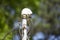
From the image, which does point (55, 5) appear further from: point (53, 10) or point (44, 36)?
point (44, 36)

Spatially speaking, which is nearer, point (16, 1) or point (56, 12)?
point (16, 1)

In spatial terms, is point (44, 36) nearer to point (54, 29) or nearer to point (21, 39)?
point (54, 29)

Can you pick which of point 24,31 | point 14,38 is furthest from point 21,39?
point 14,38

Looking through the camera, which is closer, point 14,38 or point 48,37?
point 14,38

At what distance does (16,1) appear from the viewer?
8.08 metres

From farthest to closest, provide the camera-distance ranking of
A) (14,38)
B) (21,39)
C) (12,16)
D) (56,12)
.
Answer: (56,12)
(12,16)
(14,38)
(21,39)

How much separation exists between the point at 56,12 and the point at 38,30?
1182 millimetres

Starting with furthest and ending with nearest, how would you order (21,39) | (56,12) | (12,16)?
(56,12) → (12,16) → (21,39)

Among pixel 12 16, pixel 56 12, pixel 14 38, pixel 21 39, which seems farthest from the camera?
pixel 56 12

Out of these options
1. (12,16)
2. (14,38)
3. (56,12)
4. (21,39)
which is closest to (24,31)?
(21,39)

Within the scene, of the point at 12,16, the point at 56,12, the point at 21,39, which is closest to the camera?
the point at 21,39

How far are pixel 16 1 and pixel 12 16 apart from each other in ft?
1.36

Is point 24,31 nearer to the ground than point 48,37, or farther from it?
farther from it

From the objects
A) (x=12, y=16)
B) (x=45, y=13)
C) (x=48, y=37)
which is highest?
(x=12, y=16)
